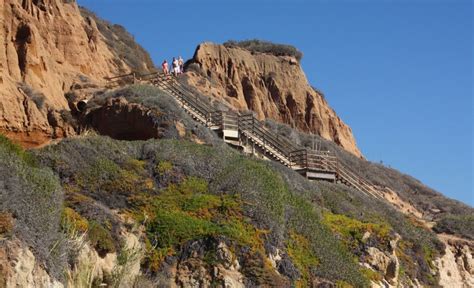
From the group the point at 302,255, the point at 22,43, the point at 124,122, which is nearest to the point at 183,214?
the point at 302,255

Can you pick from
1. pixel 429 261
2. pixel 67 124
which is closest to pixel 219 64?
pixel 67 124

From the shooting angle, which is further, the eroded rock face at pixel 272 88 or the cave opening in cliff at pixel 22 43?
the eroded rock face at pixel 272 88

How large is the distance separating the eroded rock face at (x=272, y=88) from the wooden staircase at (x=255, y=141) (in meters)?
15.0

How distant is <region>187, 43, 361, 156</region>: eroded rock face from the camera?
57.7m

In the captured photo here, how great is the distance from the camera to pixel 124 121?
1353 inches

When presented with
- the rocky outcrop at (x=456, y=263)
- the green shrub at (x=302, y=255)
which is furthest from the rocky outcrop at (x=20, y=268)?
the rocky outcrop at (x=456, y=263)

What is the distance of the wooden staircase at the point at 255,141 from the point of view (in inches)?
1436

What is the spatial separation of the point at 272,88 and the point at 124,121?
27.5 meters

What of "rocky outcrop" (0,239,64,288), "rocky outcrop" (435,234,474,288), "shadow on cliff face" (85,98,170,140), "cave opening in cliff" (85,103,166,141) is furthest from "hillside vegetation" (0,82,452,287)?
"rocky outcrop" (435,234,474,288)

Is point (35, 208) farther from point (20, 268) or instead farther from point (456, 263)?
point (456, 263)

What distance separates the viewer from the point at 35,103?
3372 cm

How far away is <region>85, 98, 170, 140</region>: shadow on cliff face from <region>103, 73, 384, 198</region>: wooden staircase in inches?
138

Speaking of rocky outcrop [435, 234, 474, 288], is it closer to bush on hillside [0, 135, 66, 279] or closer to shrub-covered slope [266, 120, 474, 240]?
shrub-covered slope [266, 120, 474, 240]

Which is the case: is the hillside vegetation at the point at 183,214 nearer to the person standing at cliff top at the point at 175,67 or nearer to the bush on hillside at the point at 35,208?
the bush on hillside at the point at 35,208
